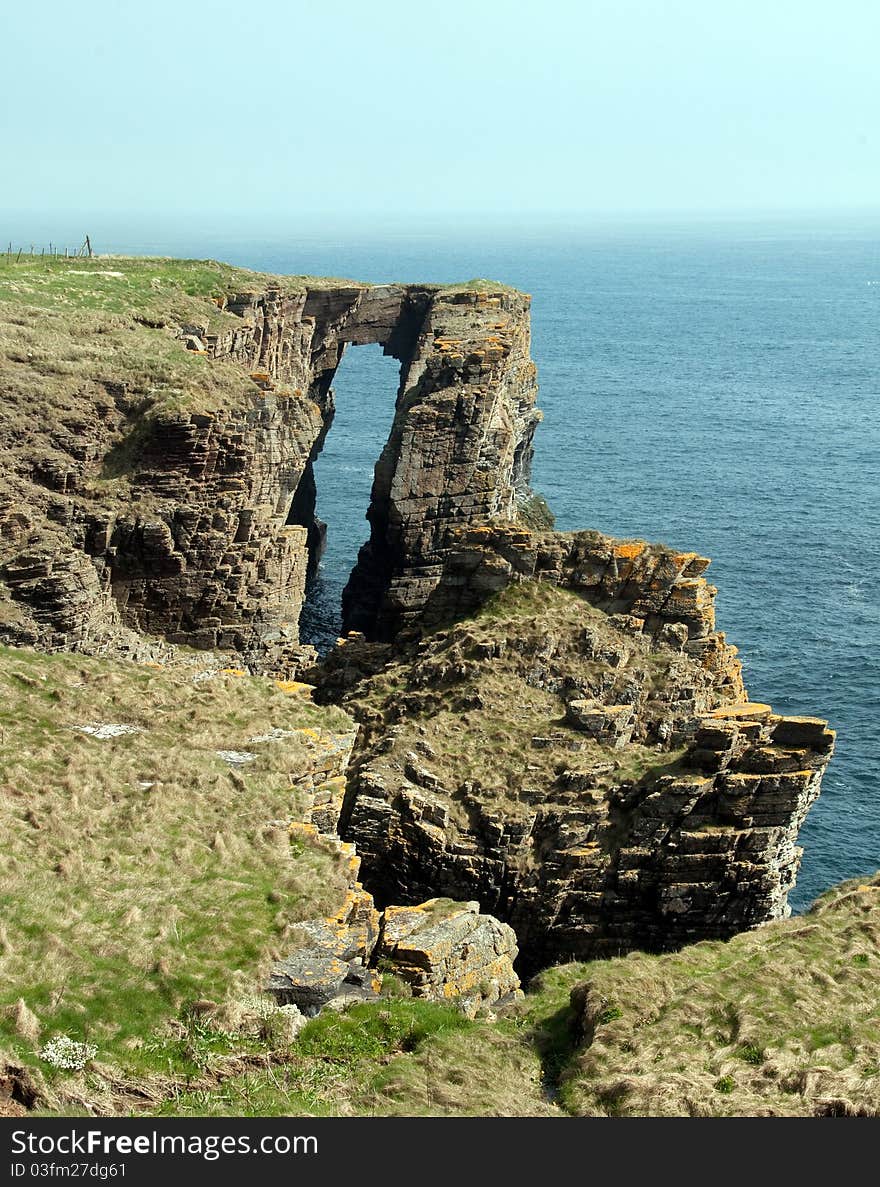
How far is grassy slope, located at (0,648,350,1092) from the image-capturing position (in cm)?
3444

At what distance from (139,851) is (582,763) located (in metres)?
21.0

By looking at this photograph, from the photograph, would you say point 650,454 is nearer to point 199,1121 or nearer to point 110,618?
point 110,618

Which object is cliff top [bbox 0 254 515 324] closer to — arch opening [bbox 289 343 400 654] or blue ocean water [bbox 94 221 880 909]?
arch opening [bbox 289 343 400 654]

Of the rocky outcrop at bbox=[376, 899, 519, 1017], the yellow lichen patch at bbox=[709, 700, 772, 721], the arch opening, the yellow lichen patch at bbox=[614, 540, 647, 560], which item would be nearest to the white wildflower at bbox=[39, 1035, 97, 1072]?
the rocky outcrop at bbox=[376, 899, 519, 1017]

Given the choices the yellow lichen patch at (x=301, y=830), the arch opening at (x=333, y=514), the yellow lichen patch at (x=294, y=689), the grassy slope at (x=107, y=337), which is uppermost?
the grassy slope at (x=107, y=337)

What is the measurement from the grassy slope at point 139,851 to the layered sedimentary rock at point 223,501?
12.0m

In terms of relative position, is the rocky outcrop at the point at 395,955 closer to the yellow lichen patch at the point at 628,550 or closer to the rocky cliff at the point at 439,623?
the rocky cliff at the point at 439,623

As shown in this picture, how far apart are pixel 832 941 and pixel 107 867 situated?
1924 centimetres

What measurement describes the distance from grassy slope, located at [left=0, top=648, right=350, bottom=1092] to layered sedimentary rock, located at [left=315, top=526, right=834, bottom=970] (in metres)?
6.48

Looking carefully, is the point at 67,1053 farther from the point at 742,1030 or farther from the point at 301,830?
the point at 742,1030

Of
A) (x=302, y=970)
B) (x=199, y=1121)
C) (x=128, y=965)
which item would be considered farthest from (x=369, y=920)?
(x=199, y=1121)

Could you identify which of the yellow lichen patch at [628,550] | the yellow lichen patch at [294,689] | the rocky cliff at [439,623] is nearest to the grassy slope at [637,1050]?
the rocky cliff at [439,623]

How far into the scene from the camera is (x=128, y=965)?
117 feet

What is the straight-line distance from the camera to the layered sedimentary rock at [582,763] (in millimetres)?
52438
